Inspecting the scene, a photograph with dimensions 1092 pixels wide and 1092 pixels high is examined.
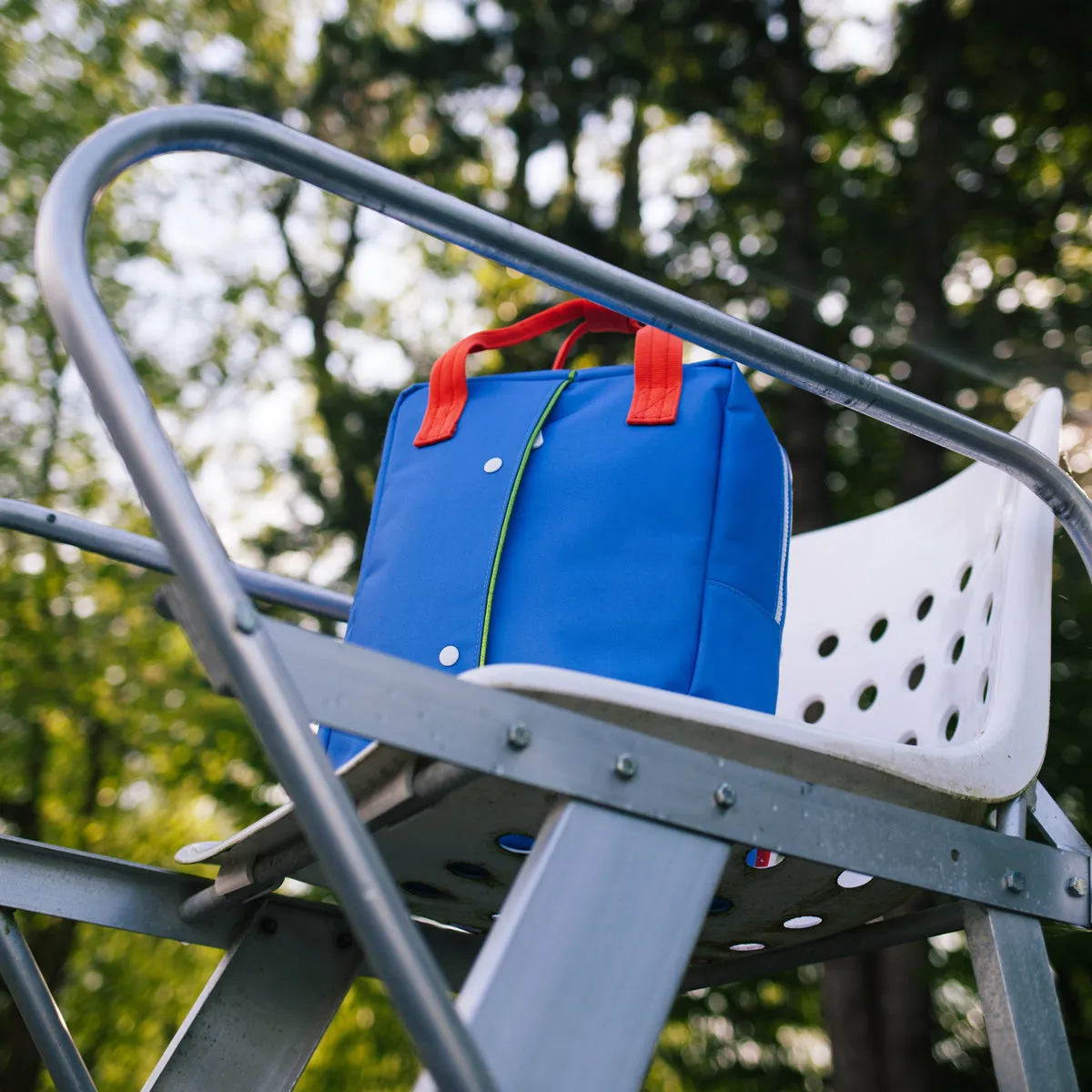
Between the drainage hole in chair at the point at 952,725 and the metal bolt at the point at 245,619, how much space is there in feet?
3.04

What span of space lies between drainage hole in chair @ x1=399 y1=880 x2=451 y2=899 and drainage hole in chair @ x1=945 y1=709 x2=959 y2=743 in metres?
0.59

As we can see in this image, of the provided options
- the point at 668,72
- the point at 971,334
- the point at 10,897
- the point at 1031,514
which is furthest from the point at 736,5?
the point at 10,897

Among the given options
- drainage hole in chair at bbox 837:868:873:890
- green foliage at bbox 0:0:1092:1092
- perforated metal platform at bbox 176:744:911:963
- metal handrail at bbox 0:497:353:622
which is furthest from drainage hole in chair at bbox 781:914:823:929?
green foliage at bbox 0:0:1092:1092

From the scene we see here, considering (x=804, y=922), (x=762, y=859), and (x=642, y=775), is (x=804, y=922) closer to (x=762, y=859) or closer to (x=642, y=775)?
(x=762, y=859)

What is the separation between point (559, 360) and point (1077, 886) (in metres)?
0.77

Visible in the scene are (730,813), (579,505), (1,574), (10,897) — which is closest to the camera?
(730,813)

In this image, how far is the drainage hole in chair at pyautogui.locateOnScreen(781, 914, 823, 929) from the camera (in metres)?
1.18

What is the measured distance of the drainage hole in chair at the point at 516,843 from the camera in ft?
3.24

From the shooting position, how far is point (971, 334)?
529 centimetres

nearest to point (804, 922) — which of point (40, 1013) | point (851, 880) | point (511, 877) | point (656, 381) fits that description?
point (851, 880)

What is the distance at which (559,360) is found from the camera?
141 centimetres

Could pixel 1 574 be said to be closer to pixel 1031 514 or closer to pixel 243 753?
pixel 243 753

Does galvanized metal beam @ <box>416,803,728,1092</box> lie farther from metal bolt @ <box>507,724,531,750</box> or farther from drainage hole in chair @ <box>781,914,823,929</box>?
drainage hole in chair @ <box>781,914,823,929</box>

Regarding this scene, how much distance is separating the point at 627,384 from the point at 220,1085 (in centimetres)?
82
